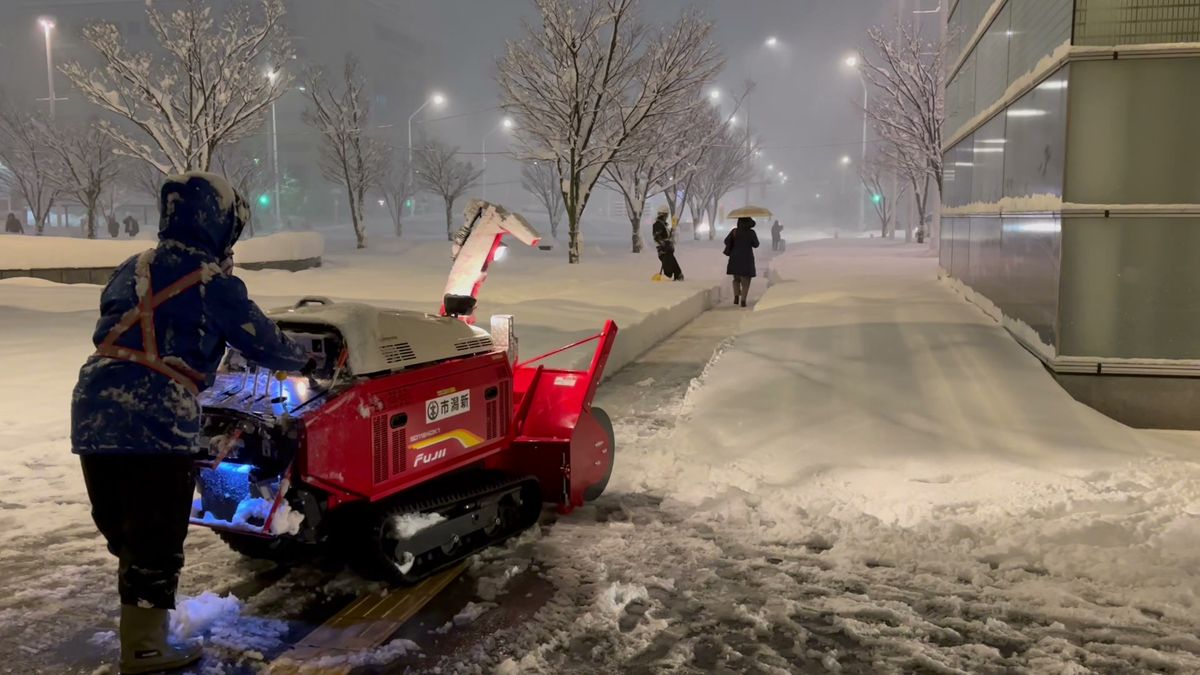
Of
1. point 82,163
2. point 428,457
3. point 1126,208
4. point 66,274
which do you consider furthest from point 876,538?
point 82,163

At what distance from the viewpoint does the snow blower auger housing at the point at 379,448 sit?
3.94 metres

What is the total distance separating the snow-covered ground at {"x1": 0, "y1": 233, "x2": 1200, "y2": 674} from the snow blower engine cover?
1.71m

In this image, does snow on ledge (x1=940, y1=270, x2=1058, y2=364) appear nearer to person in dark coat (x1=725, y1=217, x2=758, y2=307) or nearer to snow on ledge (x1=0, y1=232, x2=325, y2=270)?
person in dark coat (x1=725, y1=217, x2=758, y2=307)

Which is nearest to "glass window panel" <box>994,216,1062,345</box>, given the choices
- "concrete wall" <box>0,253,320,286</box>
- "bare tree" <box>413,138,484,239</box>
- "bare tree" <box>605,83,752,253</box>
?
"concrete wall" <box>0,253,320,286</box>

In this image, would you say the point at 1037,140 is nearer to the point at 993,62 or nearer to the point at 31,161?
the point at 993,62

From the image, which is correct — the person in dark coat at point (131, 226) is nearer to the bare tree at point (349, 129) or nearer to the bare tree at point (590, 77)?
the bare tree at point (349, 129)

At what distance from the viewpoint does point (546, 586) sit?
441 centimetres

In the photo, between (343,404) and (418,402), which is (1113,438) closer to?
(418,402)

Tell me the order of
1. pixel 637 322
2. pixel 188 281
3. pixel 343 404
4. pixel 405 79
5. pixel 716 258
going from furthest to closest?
1. pixel 405 79
2. pixel 716 258
3. pixel 637 322
4. pixel 343 404
5. pixel 188 281

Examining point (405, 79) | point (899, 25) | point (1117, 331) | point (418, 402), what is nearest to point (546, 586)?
point (418, 402)

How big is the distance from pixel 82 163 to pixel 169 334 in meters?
41.5

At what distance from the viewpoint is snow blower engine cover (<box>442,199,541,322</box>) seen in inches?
228

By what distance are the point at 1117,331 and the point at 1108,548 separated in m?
3.48

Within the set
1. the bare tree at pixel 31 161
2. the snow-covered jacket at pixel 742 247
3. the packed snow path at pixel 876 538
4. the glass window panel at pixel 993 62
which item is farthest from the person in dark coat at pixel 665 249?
the bare tree at pixel 31 161
